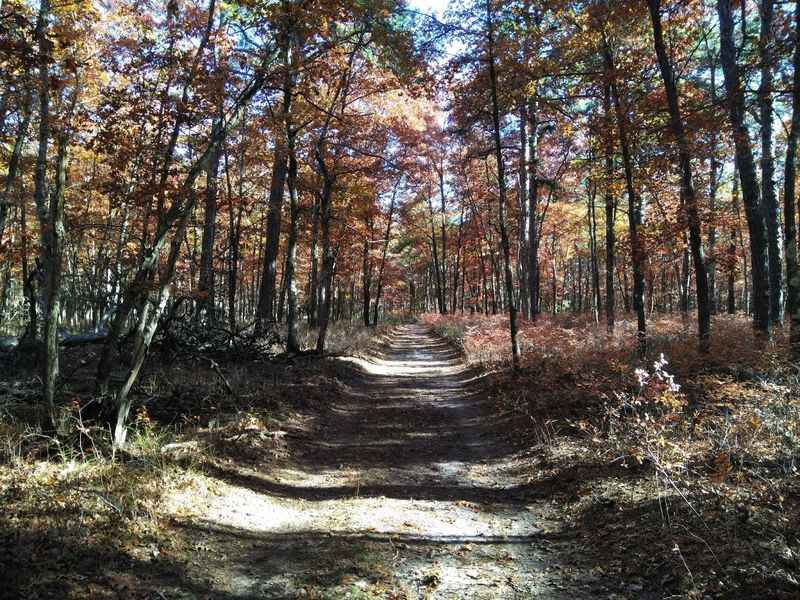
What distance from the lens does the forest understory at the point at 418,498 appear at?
353cm

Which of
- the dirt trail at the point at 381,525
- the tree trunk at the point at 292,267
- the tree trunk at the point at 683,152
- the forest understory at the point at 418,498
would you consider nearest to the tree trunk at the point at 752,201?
the tree trunk at the point at 683,152

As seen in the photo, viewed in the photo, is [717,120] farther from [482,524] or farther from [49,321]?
[49,321]

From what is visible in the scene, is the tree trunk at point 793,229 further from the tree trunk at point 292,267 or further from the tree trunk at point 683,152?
the tree trunk at point 292,267

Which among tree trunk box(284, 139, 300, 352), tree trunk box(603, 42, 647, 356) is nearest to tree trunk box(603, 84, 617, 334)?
tree trunk box(603, 42, 647, 356)

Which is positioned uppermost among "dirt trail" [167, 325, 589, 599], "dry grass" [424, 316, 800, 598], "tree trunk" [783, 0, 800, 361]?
"tree trunk" [783, 0, 800, 361]

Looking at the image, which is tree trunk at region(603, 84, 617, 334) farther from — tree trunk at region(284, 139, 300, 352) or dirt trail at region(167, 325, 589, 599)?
tree trunk at region(284, 139, 300, 352)

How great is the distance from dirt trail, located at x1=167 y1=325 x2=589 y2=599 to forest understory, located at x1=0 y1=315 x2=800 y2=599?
2cm

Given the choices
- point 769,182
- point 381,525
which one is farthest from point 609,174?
point 381,525

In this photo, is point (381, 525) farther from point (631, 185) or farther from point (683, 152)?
point (631, 185)

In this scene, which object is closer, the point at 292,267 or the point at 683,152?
the point at 683,152

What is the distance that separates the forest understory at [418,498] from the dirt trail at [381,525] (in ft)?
0.08

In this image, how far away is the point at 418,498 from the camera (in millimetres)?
5574

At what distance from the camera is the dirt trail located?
371 centimetres

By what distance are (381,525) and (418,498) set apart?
889 mm
